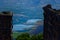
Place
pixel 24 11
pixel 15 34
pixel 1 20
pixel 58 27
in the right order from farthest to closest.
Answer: pixel 24 11
pixel 15 34
pixel 1 20
pixel 58 27

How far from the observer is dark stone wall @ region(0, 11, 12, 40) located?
412cm

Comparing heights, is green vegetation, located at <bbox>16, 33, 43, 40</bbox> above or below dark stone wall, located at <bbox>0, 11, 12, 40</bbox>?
below

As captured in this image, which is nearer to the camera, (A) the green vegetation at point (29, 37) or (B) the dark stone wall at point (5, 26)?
(B) the dark stone wall at point (5, 26)

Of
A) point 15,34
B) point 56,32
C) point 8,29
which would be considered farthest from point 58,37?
point 15,34

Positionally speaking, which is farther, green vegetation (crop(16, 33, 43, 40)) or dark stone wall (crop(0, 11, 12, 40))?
green vegetation (crop(16, 33, 43, 40))

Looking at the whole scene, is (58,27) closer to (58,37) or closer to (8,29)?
(58,37)

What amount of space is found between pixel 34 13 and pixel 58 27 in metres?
Result: 5.22

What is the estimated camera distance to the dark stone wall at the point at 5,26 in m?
4.12

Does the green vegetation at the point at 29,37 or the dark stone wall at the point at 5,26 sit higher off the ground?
the dark stone wall at the point at 5,26

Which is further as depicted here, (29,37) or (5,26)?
(29,37)

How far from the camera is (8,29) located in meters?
4.26

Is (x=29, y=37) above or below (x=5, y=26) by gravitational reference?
below

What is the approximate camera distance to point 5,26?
4191 mm

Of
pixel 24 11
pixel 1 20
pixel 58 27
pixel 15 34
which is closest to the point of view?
pixel 58 27
